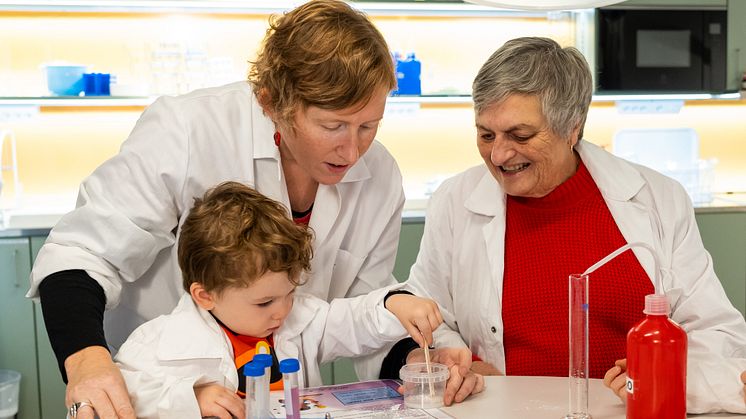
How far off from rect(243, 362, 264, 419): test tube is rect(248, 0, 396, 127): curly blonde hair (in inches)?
21.0

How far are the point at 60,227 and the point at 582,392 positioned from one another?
99 centimetres

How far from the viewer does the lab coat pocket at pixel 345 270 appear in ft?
6.29

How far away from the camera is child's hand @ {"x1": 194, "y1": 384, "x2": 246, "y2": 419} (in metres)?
1.44

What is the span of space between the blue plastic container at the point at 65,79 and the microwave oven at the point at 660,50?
241cm

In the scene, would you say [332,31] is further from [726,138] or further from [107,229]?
[726,138]

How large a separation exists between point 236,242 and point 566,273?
81 cm

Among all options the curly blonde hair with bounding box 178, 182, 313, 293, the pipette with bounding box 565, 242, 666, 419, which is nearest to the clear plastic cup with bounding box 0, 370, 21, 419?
the curly blonde hair with bounding box 178, 182, 313, 293

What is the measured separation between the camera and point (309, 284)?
1881mm

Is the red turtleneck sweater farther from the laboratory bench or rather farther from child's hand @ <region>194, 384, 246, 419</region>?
the laboratory bench

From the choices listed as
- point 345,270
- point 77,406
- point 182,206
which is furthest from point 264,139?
point 77,406

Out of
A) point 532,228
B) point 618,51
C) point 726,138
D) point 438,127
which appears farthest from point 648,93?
point 532,228

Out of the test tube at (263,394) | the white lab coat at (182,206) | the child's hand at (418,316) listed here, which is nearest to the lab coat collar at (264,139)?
the white lab coat at (182,206)

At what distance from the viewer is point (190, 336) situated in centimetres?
162

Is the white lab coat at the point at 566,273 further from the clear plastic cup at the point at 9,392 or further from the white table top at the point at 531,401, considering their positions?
the clear plastic cup at the point at 9,392
